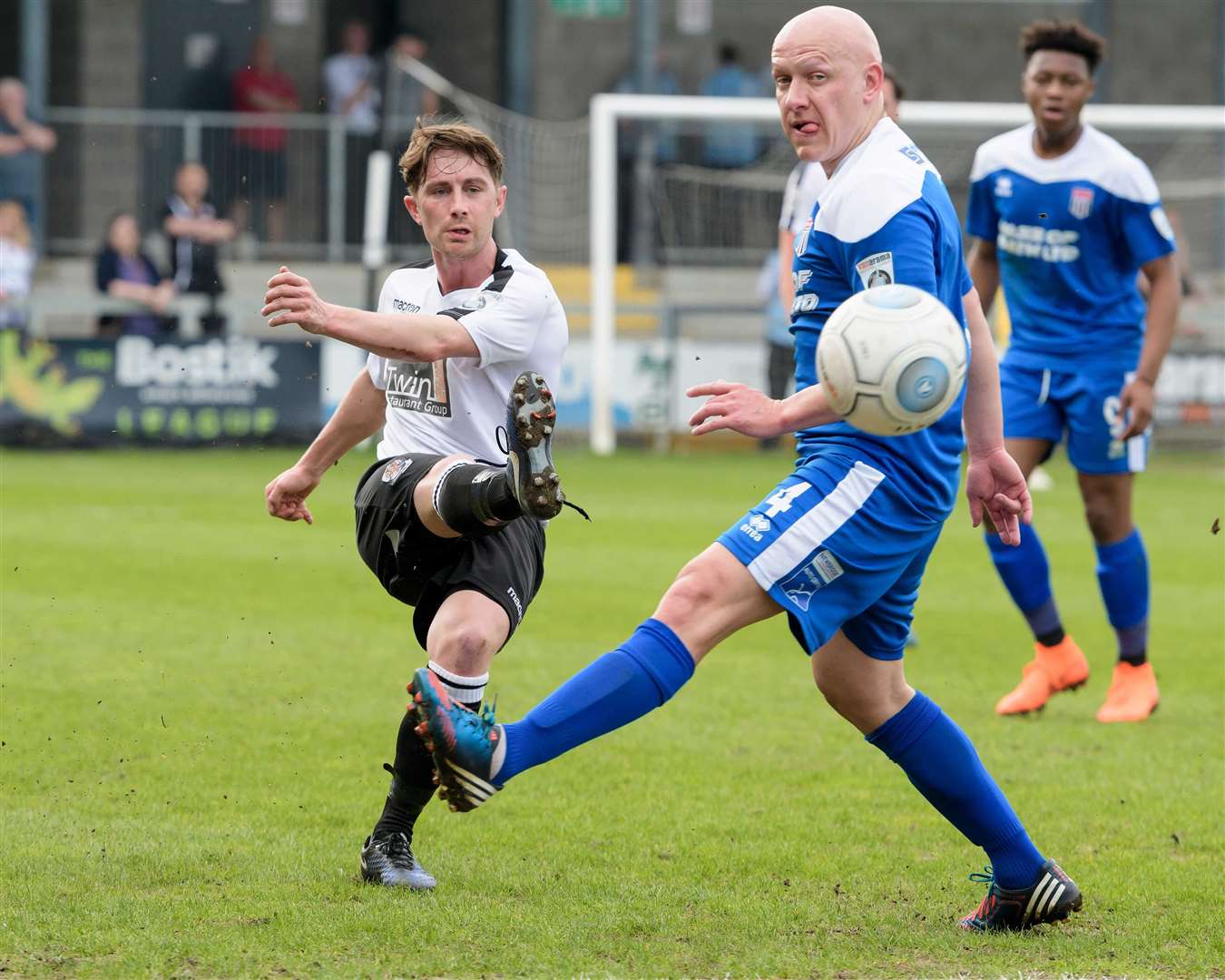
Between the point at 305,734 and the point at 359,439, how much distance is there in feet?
5.92

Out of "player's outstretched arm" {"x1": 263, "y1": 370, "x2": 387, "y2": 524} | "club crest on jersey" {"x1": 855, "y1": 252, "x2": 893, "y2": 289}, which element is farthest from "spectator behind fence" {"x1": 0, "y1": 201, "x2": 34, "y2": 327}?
"club crest on jersey" {"x1": 855, "y1": 252, "x2": 893, "y2": 289}

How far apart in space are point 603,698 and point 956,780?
0.99 metres

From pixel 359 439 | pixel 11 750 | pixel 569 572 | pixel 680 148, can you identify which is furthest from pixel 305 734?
pixel 680 148

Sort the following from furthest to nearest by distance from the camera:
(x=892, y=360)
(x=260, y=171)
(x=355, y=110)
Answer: (x=355, y=110)
(x=260, y=171)
(x=892, y=360)

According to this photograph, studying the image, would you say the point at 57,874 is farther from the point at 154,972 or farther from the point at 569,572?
the point at 569,572

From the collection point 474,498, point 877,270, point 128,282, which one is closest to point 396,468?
point 474,498

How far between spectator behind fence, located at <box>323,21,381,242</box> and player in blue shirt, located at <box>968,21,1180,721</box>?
48.0 ft

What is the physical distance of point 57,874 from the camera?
180 inches

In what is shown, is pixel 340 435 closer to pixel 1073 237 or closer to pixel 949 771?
pixel 949 771

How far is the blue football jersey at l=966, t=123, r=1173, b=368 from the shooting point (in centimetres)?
700

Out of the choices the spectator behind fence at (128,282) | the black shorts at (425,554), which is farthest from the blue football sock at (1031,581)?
the spectator behind fence at (128,282)

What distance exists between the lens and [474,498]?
432cm

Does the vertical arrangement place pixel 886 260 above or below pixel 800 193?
below

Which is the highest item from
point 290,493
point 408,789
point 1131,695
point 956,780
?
point 290,493
